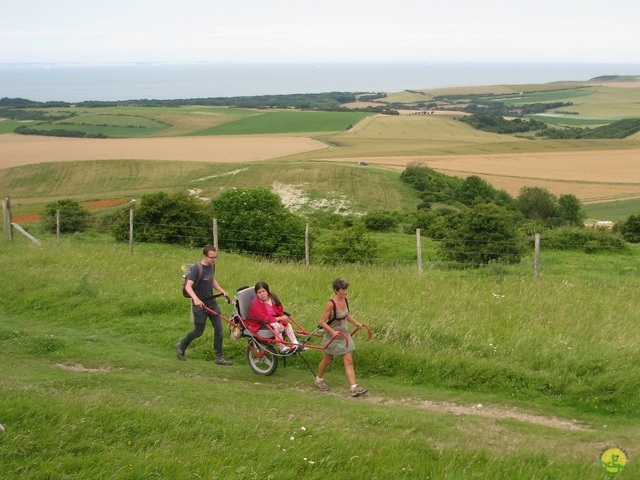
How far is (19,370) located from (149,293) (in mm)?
3934

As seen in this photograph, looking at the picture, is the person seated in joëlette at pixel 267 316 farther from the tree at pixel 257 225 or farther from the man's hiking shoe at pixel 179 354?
the tree at pixel 257 225

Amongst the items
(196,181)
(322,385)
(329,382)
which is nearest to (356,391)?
(322,385)

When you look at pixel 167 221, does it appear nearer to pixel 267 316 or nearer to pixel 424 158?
pixel 267 316

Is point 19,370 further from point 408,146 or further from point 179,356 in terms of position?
point 408,146

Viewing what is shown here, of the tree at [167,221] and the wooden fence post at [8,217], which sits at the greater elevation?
the wooden fence post at [8,217]

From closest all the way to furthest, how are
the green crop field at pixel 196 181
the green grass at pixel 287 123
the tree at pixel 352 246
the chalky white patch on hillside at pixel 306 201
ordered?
the tree at pixel 352 246 < the chalky white patch on hillside at pixel 306 201 < the green crop field at pixel 196 181 < the green grass at pixel 287 123

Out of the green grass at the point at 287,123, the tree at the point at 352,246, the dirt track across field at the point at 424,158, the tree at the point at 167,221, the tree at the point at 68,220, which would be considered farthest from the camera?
the green grass at the point at 287,123

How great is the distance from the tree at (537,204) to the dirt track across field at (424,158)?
5.51 m

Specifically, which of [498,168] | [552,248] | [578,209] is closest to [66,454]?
[552,248]

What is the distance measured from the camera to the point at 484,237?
2408cm

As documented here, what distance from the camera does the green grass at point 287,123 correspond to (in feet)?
382

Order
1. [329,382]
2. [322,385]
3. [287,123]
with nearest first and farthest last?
[322,385], [329,382], [287,123]

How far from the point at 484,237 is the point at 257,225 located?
30.3 ft

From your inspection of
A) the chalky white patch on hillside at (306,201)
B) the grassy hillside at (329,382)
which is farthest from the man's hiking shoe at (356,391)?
the chalky white patch on hillside at (306,201)
